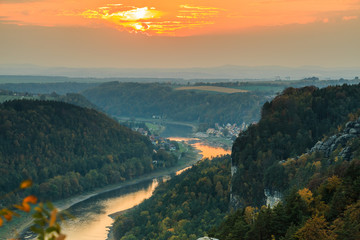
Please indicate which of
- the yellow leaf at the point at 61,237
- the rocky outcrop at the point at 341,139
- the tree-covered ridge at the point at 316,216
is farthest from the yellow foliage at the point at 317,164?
the yellow leaf at the point at 61,237

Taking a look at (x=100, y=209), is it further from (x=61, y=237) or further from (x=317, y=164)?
(x=61, y=237)

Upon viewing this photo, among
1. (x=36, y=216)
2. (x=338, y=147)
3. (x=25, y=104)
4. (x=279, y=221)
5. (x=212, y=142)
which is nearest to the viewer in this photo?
(x=36, y=216)

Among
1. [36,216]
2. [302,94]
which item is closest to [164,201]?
[302,94]

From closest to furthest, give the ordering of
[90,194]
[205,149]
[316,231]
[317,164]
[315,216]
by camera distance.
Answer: [316,231]
[315,216]
[317,164]
[90,194]
[205,149]

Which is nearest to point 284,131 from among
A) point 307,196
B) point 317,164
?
point 317,164

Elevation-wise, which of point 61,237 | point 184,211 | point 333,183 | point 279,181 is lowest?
point 184,211

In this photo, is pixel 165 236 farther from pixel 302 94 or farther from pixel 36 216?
pixel 36 216

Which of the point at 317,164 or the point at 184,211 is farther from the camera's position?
the point at 184,211

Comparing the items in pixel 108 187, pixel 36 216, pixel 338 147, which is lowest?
pixel 108 187
